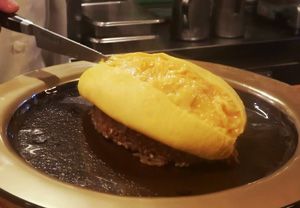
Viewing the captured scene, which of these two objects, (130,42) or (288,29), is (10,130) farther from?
(288,29)

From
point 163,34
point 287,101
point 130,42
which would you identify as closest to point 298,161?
point 287,101

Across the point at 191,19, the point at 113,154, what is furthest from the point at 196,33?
the point at 113,154

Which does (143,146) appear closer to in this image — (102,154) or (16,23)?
(102,154)

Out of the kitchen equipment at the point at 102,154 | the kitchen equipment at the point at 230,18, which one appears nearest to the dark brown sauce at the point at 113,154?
the kitchen equipment at the point at 102,154

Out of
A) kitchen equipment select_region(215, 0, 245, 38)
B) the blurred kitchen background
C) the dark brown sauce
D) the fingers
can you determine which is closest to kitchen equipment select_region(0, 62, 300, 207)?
the dark brown sauce

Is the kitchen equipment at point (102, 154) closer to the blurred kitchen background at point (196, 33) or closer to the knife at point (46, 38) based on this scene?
the knife at point (46, 38)

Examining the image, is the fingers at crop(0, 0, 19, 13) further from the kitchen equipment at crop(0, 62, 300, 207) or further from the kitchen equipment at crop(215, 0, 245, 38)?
the kitchen equipment at crop(215, 0, 245, 38)
